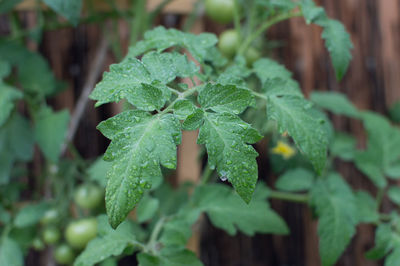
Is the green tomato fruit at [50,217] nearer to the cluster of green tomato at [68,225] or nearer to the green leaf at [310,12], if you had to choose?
the cluster of green tomato at [68,225]

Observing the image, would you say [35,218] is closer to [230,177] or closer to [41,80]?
[41,80]

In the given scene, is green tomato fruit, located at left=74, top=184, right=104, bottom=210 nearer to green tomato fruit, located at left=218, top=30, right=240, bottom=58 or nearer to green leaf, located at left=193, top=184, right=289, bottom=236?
green leaf, located at left=193, top=184, right=289, bottom=236

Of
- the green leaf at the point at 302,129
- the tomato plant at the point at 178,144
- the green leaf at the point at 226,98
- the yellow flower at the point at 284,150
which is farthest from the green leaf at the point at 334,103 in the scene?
the green leaf at the point at 226,98

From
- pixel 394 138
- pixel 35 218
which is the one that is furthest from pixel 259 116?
pixel 35 218

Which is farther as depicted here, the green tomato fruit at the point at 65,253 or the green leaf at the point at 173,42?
the green tomato fruit at the point at 65,253

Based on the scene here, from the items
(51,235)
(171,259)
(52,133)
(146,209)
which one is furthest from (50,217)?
(171,259)

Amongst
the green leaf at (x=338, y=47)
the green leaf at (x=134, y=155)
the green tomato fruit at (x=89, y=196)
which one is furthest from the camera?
the green tomato fruit at (x=89, y=196)

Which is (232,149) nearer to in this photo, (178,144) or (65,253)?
(178,144)
